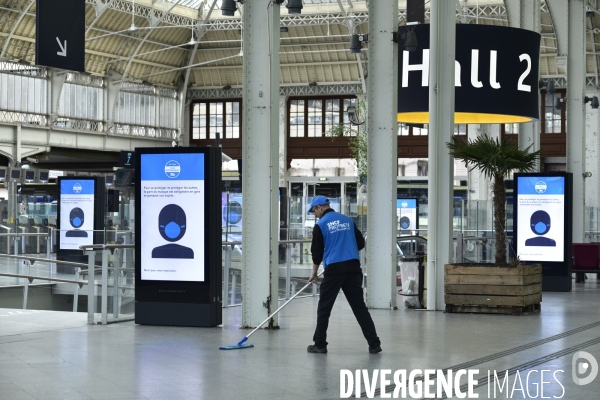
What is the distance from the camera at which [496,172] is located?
15781 millimetres

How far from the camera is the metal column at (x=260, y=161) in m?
12.5

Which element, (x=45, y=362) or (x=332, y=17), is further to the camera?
(x=332, y=17)

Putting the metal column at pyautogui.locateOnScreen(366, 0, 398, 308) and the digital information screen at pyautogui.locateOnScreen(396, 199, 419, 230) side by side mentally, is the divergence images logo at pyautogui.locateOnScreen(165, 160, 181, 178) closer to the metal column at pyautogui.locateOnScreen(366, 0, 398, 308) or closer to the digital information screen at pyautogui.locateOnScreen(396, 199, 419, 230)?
the metal column at pyautogui.locateOnScreen(366, 0, 398, 308)

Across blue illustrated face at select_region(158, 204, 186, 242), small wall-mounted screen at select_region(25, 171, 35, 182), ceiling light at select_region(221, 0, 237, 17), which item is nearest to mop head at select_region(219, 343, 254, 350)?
blue illustrated face at select_region(158, 204, 186, 242)

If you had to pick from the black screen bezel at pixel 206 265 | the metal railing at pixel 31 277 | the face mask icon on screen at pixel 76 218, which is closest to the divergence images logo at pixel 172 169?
the black screen bezel at pixel 206 265

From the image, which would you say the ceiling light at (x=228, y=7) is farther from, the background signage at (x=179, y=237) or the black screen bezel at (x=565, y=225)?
the black screen bezel at (x=565, y=225)

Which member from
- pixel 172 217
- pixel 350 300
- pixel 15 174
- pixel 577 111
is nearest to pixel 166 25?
pixel 15 174

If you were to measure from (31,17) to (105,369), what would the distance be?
35518 mm

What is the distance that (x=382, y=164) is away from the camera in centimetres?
1597

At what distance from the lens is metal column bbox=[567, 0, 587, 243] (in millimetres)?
25922

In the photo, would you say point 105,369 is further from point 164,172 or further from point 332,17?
point 332,17

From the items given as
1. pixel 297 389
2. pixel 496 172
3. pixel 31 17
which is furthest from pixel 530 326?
pixel 31 17

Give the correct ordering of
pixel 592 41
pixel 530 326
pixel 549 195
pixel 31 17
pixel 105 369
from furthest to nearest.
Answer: pixel 592 41 < pixel 31 17 < pixel 549 195 < pixel 530 326 < pixel 105 369

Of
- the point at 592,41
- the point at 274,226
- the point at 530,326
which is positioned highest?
the point at 592,41
